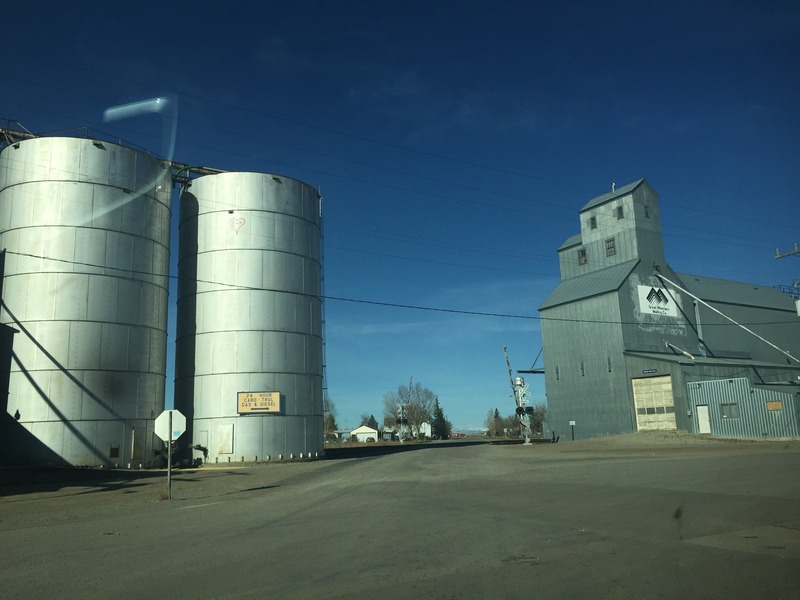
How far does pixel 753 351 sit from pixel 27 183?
59.3 m

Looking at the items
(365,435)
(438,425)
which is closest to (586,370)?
(438,425)

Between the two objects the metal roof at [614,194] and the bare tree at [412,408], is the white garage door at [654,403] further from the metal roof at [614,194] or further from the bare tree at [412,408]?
the bare tree at [412,408]

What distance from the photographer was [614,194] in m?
53.0

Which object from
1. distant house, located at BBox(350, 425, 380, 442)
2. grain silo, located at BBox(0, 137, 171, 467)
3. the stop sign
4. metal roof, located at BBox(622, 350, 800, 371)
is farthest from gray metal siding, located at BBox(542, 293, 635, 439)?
distant house, located at BBox(350, 425, 380, 442)

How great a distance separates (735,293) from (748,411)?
1022 inches

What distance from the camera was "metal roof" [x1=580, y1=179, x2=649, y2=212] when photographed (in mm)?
51438

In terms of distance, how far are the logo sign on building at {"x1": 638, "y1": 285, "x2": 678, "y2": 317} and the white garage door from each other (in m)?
6.71

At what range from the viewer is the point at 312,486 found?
20.9m

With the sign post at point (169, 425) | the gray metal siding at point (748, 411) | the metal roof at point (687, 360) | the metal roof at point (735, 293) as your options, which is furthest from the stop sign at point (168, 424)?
the metal roof at point (735, 293)

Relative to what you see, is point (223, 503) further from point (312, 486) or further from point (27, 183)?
point (27, 183)

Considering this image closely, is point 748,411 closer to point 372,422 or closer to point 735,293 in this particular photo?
point 735,293

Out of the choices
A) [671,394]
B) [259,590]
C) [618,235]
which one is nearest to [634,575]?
[259,590]

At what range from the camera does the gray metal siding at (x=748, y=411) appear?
1512 inches

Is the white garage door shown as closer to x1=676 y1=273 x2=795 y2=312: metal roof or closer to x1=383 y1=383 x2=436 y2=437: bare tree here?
x1=676 y1=273 x2=795 y2=312: metal roof
